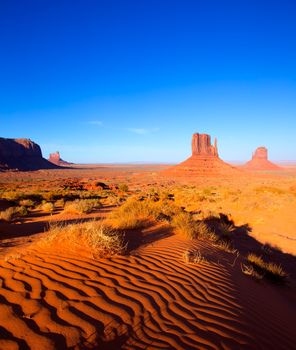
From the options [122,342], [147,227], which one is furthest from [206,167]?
[122,342]

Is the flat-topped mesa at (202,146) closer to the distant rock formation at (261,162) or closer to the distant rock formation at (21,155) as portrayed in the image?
the distant rock formation at (261,162)

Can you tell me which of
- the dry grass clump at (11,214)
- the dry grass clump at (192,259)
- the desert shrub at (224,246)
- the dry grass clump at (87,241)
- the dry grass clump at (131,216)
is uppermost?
the dry grass clump at (87,241)

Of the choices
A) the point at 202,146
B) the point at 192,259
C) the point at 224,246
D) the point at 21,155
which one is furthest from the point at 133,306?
the point at 21,155

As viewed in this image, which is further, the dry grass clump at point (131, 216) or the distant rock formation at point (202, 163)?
the distant rock formation at point (202, 163)

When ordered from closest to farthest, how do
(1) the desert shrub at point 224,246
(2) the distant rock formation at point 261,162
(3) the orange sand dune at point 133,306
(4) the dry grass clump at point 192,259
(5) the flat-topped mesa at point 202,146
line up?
1. (3) the orange sand dune at point 133,306
2. (4) the dry grass clump at point 192,259
3. (1) the desert shrub at point 224,246
4. (5) the flat-topped mesa at point 202,146
5. (2) the distant rock formation at point 261,162

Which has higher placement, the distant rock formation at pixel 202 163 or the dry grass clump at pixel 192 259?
the distant rock formation at pixel 202 163

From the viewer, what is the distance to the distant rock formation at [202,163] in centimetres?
7938

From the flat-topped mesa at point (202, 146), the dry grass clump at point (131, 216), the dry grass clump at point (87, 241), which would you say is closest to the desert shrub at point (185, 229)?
the dry grass clump at point (131, 216)

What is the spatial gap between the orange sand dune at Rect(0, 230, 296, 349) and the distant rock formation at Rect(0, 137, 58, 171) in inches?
3571

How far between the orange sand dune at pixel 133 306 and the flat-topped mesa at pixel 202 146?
95.5 m

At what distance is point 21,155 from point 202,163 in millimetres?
73261

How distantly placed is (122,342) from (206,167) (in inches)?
3339

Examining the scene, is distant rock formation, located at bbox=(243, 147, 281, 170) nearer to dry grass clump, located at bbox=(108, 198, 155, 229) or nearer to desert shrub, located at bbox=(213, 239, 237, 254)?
dry grass clump, located at bbox=(108, 198, 155, 229)

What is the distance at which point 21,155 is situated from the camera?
10756cm
